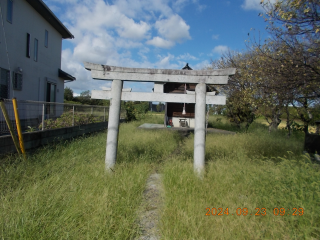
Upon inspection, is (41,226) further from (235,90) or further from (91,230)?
(235,90)

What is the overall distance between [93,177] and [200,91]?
2.63 metres

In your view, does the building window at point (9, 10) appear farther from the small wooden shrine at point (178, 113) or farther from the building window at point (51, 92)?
the small wooden shrine at point (178, 113)

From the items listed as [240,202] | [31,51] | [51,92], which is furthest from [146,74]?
[51,92]

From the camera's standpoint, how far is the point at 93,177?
3.79 meters

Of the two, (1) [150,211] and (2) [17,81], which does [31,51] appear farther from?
(1) [150,211]

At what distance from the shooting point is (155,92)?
184 inches

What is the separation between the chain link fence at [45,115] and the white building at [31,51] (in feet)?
8.14

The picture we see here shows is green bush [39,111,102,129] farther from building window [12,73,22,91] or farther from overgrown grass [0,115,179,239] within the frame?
building window [12,73,22,91]

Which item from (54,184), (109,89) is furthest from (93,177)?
(109,89)

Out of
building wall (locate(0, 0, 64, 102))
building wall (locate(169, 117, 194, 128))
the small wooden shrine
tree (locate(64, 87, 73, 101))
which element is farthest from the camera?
tree (locate(64, 87, 73, 101))

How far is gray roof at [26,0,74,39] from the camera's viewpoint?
436 inches

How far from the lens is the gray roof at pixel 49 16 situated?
11.1m

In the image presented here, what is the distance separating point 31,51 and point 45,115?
691 centimetres
